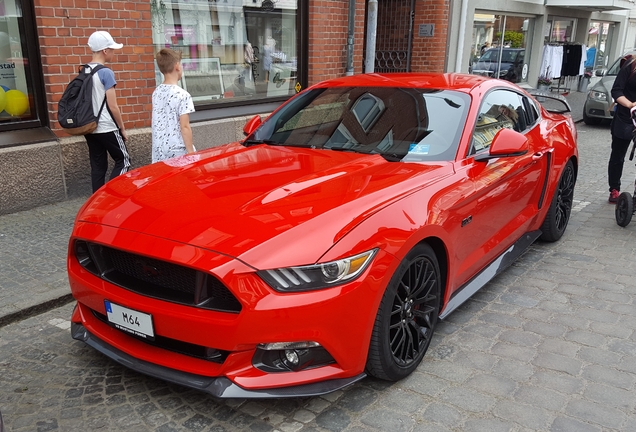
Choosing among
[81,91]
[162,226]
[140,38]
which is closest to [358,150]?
[162,226]

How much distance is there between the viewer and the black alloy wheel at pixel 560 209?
5309mm

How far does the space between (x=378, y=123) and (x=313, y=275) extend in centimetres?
176

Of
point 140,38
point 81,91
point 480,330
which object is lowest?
point 480,330

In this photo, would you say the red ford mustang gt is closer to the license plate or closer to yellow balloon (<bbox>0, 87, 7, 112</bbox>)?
the license plate

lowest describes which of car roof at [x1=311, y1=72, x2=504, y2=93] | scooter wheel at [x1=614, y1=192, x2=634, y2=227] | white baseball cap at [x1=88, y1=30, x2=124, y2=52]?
scooter wheel at [x1=614, y1=192, x2=634, y2=227]

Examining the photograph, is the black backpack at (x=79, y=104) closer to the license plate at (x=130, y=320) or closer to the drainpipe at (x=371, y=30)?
the license plate at (x=130, y=320)

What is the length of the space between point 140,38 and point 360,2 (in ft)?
Result: 14.3

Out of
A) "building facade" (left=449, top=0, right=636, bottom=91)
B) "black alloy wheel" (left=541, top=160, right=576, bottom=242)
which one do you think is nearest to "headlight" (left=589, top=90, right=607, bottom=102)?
"building facade" (left=449, top=0, right=636, bottom=91)

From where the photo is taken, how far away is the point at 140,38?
269 inches

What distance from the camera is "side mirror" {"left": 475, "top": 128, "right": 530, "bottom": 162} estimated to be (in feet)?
12.3

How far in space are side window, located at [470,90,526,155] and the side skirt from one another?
87 cm

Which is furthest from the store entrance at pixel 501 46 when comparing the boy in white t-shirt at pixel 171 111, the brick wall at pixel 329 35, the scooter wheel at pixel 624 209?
the boy in white t-shirt at pixel 171 111

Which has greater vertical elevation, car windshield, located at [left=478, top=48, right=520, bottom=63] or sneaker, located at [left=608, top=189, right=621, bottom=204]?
car windshield, located at [left=478, top=48, right=520, bottom=63]

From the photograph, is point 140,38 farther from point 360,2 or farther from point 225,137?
point 360,2
